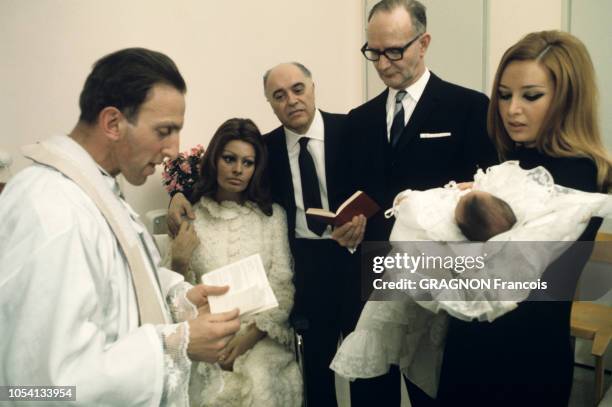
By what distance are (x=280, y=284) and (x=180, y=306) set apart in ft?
2.73

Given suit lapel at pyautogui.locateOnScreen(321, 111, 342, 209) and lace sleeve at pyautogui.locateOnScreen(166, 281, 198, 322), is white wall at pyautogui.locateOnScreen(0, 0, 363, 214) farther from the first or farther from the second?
Result: lace sleeve at pyautogui.locateOnScreen(166, 281, 198, 322)

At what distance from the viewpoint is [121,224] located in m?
1.33

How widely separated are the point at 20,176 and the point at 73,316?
40 centimetres

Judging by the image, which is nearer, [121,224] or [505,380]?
[121,224]

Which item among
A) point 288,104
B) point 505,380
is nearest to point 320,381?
point 505,380

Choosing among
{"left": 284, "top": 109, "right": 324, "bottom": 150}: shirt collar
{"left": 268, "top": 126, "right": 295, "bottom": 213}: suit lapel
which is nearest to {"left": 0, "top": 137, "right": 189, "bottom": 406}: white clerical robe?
{"left": 268, "top": 126, "right": 295, "bottom": 213}: suit lapel

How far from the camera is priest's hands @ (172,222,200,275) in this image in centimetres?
236

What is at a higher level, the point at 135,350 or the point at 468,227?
the point at 468,227

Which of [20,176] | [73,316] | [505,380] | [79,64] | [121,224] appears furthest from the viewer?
[79,64]

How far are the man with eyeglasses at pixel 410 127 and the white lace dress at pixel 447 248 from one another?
39 cm

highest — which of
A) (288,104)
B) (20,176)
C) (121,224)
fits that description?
(288,104)

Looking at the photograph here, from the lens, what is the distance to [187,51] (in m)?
3.28

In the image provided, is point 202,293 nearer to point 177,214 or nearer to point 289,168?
point 177,214

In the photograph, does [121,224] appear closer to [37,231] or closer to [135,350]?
[37,231]
